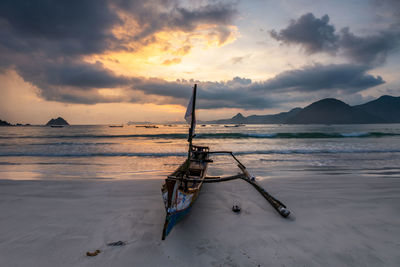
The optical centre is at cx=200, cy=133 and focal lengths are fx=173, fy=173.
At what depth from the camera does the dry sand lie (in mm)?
3912

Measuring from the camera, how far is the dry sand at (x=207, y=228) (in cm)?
391

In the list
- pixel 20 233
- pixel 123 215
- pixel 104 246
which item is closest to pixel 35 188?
pixel 20 233

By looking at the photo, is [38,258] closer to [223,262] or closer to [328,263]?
[223,262]

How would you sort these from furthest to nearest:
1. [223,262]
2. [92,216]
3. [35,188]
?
[35,188], [92,216], [223,262]

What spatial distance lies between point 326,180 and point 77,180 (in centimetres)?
1371

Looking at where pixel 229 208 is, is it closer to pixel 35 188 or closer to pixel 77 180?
pixel 77 180

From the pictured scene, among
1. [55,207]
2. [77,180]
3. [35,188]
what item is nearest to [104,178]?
[77,180]

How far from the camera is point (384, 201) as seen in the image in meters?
6.70

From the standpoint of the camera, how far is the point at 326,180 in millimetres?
9375

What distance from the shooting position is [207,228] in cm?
508

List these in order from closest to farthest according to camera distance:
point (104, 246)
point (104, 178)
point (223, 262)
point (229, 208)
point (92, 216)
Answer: point (223, 262)
point (104, 246)
point (92, 216)
point (229, 208)
point (104, 178)

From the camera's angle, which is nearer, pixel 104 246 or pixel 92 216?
pixel 104 246

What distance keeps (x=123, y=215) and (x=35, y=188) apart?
5843mm

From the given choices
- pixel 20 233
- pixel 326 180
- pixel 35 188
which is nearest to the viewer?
pixel 20 233
